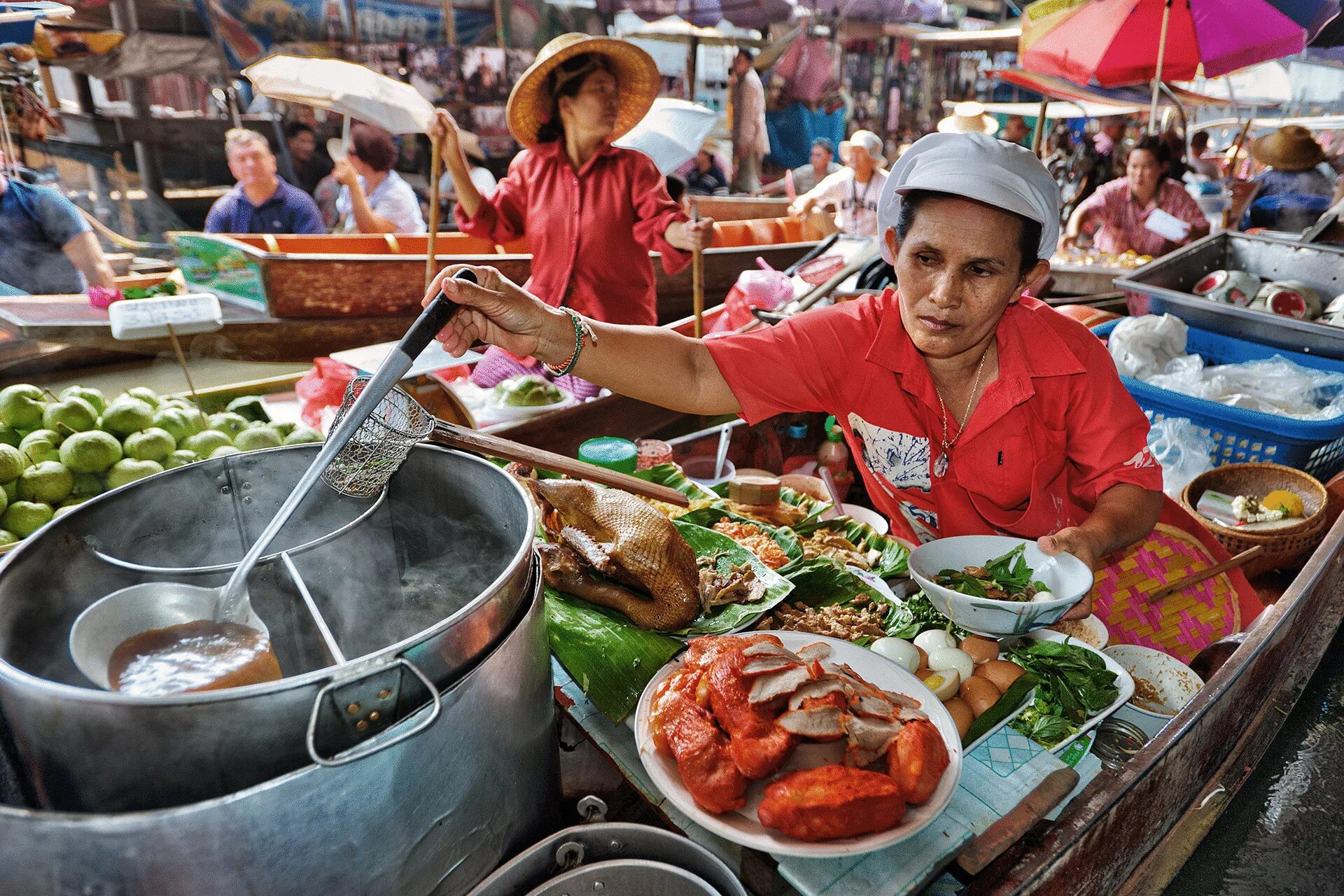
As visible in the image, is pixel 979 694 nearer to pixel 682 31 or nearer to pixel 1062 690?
pixel 1062 690

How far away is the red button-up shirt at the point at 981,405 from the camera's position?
2.20 metres

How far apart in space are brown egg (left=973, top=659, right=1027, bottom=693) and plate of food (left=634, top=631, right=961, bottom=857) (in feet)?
0.76

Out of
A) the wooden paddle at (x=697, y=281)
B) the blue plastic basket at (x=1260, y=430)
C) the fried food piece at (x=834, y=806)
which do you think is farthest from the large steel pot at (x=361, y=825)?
the blue plastic basket at (x=1260, y=430)

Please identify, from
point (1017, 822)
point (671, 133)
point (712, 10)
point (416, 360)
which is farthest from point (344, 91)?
point (712, 10)

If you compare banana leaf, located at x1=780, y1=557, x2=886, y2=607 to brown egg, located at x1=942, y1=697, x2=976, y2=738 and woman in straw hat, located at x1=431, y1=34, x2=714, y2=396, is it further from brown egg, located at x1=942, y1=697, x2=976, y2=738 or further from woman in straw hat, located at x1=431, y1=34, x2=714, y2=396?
woman in straw hat, located at x1=431, y1=34, x2=714, y2=396

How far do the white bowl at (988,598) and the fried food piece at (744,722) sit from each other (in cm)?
60

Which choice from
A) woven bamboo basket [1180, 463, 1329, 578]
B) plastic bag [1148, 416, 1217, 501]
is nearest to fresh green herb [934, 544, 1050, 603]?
woven bamboo basket [1180, 463, 1329, 578]

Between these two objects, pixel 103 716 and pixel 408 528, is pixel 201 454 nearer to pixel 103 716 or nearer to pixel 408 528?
pixel 408 528

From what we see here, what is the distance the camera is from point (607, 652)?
1.64 m

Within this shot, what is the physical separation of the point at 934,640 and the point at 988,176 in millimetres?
1097

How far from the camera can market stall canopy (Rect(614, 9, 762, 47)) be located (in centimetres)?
1316

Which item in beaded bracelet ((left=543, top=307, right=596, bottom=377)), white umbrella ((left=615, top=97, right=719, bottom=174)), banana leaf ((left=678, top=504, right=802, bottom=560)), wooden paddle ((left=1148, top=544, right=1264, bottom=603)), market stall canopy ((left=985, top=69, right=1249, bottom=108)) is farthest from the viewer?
market stall canopy ((left=985, top=69, right=1249, bottom=108))

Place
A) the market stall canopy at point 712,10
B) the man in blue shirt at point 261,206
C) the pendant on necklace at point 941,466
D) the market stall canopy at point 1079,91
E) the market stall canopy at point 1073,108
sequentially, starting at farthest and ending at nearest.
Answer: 1. the market stall canopy at point 1073,108
2. the market stall canopy at point 712,10
3. the market stall canopy at point 1079,91
4. the man in blue shirt at point 261,206
5. the pendant on necklace at point 941,466

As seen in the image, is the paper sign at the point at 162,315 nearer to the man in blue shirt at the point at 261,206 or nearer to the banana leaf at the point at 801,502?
the banana leaf at the point at 801,502
